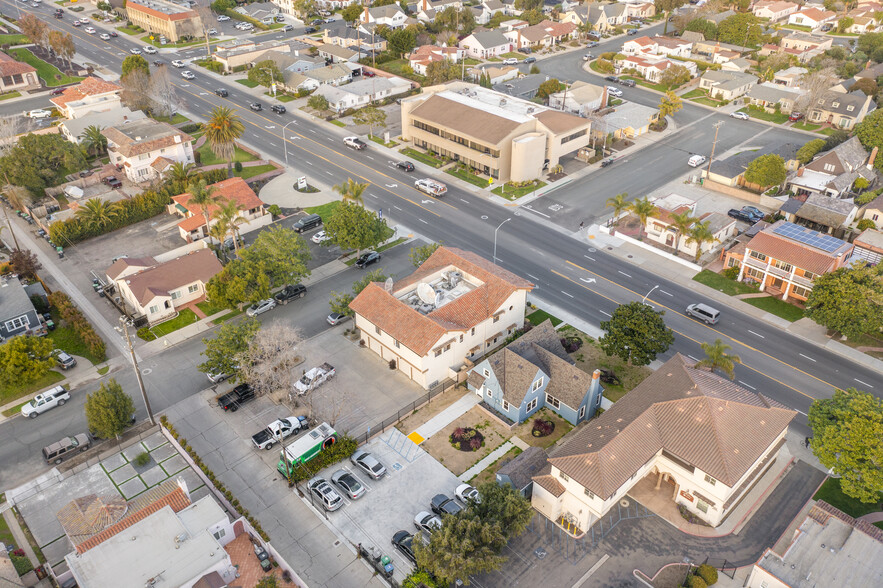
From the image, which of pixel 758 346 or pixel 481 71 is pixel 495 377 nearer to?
pixel 758 346

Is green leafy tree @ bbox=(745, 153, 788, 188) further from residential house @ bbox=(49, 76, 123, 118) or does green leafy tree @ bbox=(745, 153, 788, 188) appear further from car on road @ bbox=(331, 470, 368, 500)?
residential house @ bbox=(49, 76, 123, 118)

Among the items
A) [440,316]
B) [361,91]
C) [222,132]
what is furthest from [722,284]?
[361,91]

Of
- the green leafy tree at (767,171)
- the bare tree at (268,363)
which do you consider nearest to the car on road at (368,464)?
the bare tree at (268,363)

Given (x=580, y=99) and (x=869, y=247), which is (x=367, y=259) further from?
(x=580, y=99)

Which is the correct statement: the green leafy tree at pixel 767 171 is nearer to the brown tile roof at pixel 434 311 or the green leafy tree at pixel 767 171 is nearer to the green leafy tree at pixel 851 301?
the green leafy tree at pixel 851 301

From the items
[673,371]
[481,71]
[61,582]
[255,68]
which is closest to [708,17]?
[481,71]

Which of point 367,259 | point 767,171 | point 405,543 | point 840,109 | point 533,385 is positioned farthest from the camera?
point 840,109
